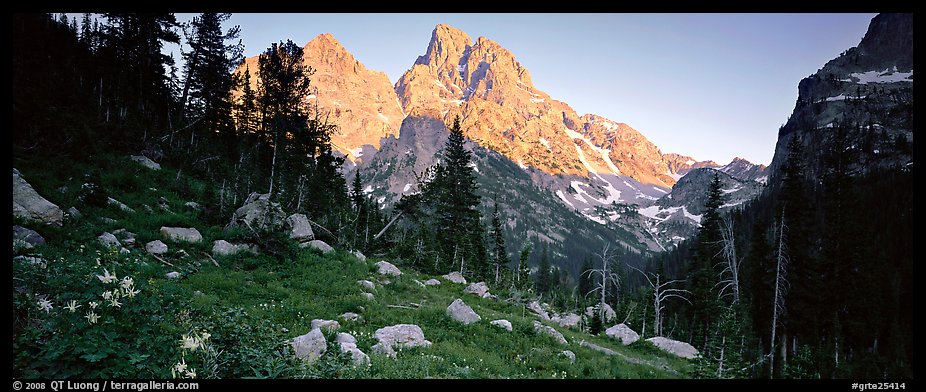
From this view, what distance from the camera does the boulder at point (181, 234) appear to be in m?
14.9

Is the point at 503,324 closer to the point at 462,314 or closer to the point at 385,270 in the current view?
the point at 462,314

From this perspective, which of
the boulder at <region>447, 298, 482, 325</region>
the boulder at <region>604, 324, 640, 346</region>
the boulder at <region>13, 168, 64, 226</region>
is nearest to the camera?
the boulder at <region>13, 168, 64, 226</region>

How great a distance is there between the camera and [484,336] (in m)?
11.7

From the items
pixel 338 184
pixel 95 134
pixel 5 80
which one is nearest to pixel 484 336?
pixel 5 80

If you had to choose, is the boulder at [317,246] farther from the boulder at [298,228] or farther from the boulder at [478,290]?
the boulder at [478,290]

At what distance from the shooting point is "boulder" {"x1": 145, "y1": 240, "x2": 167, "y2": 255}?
Result: 1333 centimetres

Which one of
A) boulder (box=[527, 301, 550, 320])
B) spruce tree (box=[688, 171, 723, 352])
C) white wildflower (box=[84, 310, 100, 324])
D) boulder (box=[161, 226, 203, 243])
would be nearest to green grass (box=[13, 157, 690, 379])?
white wildflower (box=[84, 310, 100, 324])

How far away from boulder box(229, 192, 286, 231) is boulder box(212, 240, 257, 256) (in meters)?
1.12

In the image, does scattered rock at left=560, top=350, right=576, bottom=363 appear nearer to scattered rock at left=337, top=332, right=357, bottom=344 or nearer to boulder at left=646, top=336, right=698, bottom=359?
scattered rock at left=337, top=332, right=357, bottom=344

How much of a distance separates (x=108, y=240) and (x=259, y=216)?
6529mm

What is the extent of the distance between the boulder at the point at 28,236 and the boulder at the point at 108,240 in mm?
1379

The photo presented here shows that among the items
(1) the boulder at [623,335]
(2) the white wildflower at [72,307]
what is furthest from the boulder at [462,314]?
(1) the boulder at [623,335]

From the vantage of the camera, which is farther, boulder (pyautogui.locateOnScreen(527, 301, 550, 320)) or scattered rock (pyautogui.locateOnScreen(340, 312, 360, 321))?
boulder (pyautogui.locateOnScreen(527, 301, 550, 320))
